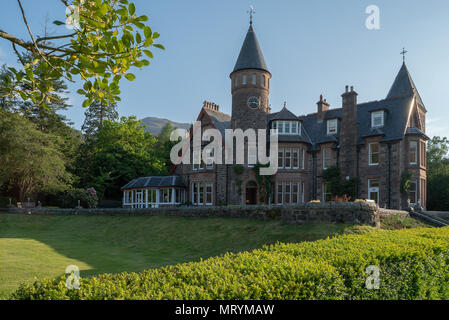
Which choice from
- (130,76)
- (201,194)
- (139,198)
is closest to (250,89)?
(201,194)

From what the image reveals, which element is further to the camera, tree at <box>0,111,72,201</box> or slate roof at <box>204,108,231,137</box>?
tree at <box>0,111,72,201</box>

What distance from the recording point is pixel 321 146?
32.5m

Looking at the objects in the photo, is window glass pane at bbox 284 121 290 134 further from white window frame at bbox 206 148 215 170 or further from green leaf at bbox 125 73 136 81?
green leaf at bbox 125 73 136 81

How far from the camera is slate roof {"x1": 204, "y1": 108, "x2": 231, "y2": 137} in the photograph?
35.0 meters

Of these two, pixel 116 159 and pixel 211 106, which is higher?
pixel 211 106

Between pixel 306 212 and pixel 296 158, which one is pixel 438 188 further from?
pixel 306 212

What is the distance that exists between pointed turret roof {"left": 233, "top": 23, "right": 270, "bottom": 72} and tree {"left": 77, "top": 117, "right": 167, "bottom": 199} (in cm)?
2273

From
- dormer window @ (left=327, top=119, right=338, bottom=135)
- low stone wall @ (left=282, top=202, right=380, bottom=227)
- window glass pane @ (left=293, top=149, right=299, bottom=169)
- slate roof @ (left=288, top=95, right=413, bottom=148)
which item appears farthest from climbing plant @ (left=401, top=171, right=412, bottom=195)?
low stone wall @ (left=282, top=202, right=380, bottom=227)

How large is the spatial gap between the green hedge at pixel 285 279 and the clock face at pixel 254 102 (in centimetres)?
2500

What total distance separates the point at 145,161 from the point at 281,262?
46.0 meters

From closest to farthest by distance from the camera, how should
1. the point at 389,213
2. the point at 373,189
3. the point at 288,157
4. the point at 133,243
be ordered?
1. the point at 389,213
2. the point at 133,243
3. the point at 373,189
4. the point at 288,157

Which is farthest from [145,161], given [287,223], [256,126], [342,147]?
[287,223]

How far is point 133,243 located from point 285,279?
18.9m
